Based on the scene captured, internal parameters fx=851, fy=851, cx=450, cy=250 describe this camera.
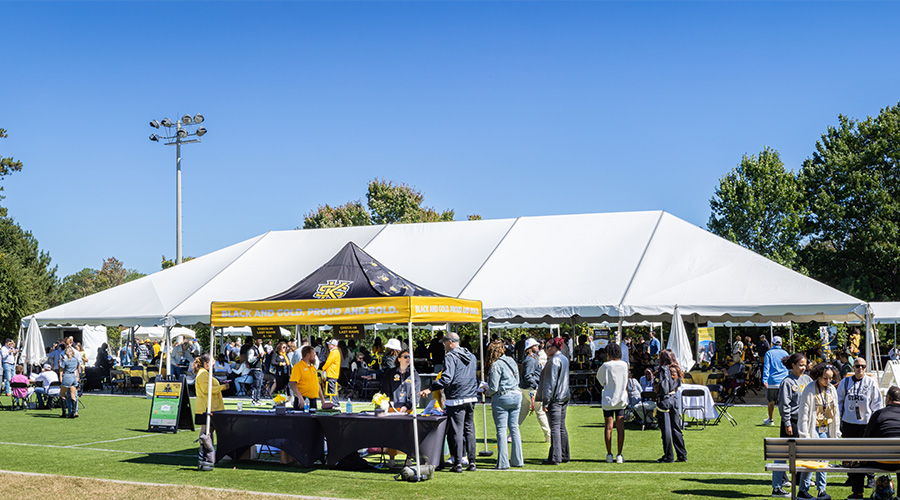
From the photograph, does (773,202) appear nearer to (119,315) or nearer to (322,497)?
(119,315)

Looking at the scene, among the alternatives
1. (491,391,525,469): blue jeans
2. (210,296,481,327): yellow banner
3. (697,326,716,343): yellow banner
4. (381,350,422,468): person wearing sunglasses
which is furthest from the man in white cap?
(697,326,716,343): yellow banner

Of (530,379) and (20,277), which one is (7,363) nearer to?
(530,379)

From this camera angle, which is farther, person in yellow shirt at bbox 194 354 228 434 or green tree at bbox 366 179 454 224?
green tree at bbox 366 179 454 224

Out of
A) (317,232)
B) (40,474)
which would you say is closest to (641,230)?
(317,232)

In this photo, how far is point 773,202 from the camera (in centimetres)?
4403

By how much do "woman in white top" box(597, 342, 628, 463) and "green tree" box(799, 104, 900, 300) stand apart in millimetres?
36648

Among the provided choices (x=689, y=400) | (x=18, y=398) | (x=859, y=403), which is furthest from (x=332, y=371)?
(x=18, y=398)

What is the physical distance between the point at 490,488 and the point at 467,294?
11.5 metres

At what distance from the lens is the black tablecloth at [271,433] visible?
10617 millimetres

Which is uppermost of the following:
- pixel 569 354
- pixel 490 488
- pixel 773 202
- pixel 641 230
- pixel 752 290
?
pixel 773 202

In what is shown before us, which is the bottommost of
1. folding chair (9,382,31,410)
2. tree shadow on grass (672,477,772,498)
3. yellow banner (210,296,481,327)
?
tree shadow on grass (672,477,772,498)

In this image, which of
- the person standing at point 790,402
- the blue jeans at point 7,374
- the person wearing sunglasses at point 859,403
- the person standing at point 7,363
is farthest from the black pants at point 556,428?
the person standing at point 7,363

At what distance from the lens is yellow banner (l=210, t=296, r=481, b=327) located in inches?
404

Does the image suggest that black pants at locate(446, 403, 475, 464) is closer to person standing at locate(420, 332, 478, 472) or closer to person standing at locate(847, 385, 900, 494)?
person standing at locate(420, 332, 478, 472)
